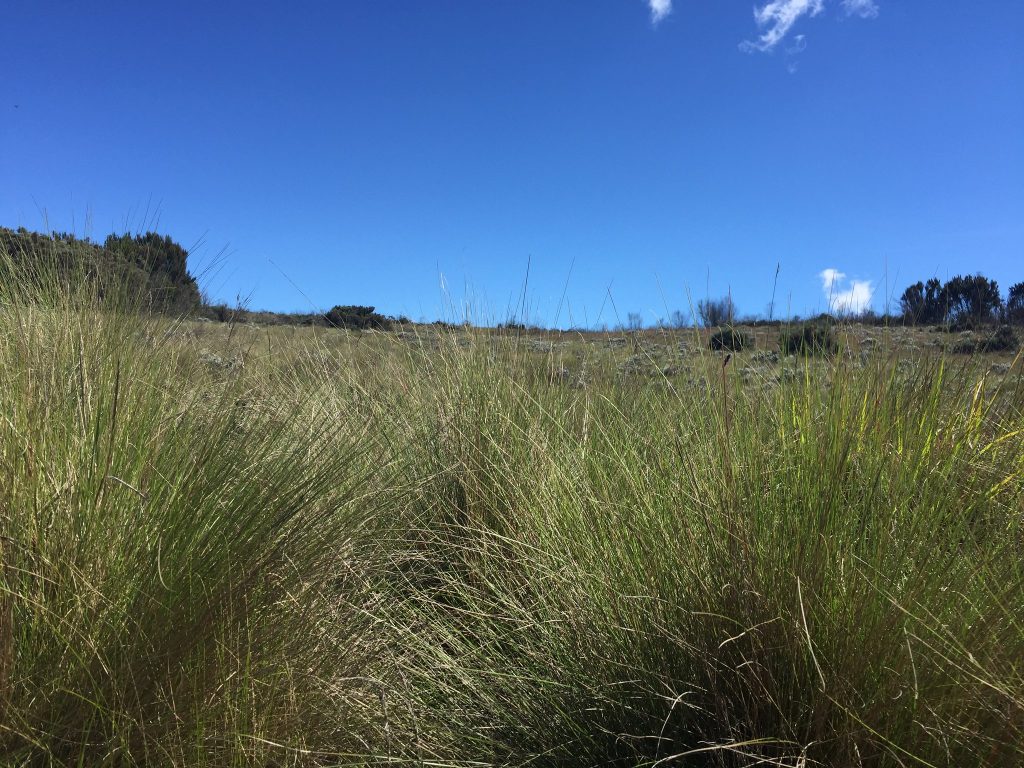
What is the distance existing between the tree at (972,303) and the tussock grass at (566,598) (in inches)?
15.4

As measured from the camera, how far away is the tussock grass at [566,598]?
1.33 meters

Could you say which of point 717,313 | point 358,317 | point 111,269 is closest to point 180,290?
point 111,269

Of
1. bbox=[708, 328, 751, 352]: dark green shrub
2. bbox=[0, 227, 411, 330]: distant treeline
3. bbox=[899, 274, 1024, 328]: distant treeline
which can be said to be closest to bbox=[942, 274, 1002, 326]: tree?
bbox=[899, 274, 1024, 328]: distant treeline

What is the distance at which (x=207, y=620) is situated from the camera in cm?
145

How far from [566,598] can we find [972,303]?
216 centimetres

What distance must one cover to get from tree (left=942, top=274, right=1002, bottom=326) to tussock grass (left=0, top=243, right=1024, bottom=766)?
0.39 m

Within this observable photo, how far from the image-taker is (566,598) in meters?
1.88

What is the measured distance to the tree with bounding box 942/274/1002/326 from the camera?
2.51m

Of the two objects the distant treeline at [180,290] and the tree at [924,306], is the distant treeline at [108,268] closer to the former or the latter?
the distant treeline at [180,290]

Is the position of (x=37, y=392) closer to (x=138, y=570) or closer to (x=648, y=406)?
(x=138, y=570)

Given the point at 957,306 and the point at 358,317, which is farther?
the point at 358,317

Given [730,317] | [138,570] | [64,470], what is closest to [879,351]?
[730,317]

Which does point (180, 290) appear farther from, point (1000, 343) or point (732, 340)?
point (1000, 343)

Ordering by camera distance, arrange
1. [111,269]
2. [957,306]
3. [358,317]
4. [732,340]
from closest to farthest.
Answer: [732,340]
[957,306]
[111,269]
[358,317]
